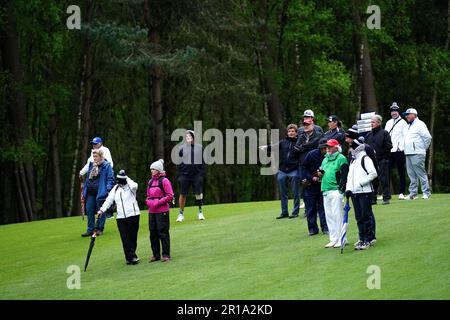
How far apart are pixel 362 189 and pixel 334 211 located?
0.92 meters

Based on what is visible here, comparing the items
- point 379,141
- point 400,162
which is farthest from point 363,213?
point 400,162

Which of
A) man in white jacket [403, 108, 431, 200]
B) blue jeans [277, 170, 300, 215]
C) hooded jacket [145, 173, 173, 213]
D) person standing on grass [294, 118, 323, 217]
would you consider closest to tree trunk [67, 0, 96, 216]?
man in white jacket [403, 108, 431, 200]

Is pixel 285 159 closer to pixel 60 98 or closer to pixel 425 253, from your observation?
pixel 425 253

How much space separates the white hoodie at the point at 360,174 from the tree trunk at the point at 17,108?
86.5 ft

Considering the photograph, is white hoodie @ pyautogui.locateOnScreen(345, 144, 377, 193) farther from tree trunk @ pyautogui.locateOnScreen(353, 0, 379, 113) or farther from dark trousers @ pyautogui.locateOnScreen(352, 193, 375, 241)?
tree trunk @ pyautogui.locateOnScreen(353, 0, 379, 113)

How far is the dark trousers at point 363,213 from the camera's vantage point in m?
16.5

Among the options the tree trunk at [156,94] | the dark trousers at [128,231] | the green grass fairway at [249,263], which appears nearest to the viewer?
the green grass fairway at [249,263]

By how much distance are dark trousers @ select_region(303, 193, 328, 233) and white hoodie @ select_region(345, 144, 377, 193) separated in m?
2.04

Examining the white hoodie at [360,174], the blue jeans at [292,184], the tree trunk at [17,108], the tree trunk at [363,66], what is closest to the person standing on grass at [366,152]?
the white hoodie at [360,174]

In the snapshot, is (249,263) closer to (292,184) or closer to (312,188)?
(312,188)

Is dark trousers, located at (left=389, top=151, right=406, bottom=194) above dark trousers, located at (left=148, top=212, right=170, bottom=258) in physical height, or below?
above

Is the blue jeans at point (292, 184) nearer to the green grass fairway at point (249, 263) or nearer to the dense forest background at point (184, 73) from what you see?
the green grass fairway at point (249, 263)

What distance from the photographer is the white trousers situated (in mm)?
17109
